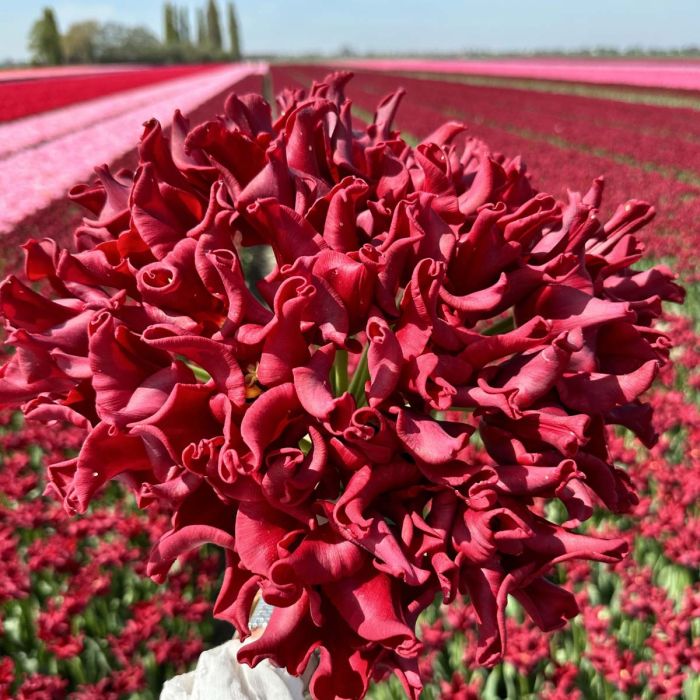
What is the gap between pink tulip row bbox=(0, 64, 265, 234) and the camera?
27.4ft

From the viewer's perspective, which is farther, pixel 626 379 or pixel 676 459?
pixel 676 459

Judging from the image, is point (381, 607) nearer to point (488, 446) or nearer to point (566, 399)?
point (488, 446)

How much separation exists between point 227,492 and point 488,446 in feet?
1.32

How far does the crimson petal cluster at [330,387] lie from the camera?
0.92 metres

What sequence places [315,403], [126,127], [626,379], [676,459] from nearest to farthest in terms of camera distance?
[315,403] → [626,379] → [676,459] → [126,127]

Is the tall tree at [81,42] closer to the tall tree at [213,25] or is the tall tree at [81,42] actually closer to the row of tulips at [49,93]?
the tall tree at [213,25]

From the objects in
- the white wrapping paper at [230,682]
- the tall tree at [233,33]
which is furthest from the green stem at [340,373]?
the tall tree at [233,33]

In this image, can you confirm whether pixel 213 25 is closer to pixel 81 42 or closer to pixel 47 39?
pixel 81 42

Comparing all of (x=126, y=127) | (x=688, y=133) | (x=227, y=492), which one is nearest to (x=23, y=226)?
(x=227, y=492)

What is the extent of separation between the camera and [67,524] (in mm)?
2605

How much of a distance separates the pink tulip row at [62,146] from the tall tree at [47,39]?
46.8 metres

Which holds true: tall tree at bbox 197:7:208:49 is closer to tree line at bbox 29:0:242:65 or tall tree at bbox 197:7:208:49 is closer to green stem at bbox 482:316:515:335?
tree line at bbox 29:0:242:65

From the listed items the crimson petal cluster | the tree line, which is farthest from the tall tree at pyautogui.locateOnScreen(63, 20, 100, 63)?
the crimson petal cluster

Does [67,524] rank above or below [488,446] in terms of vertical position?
below
